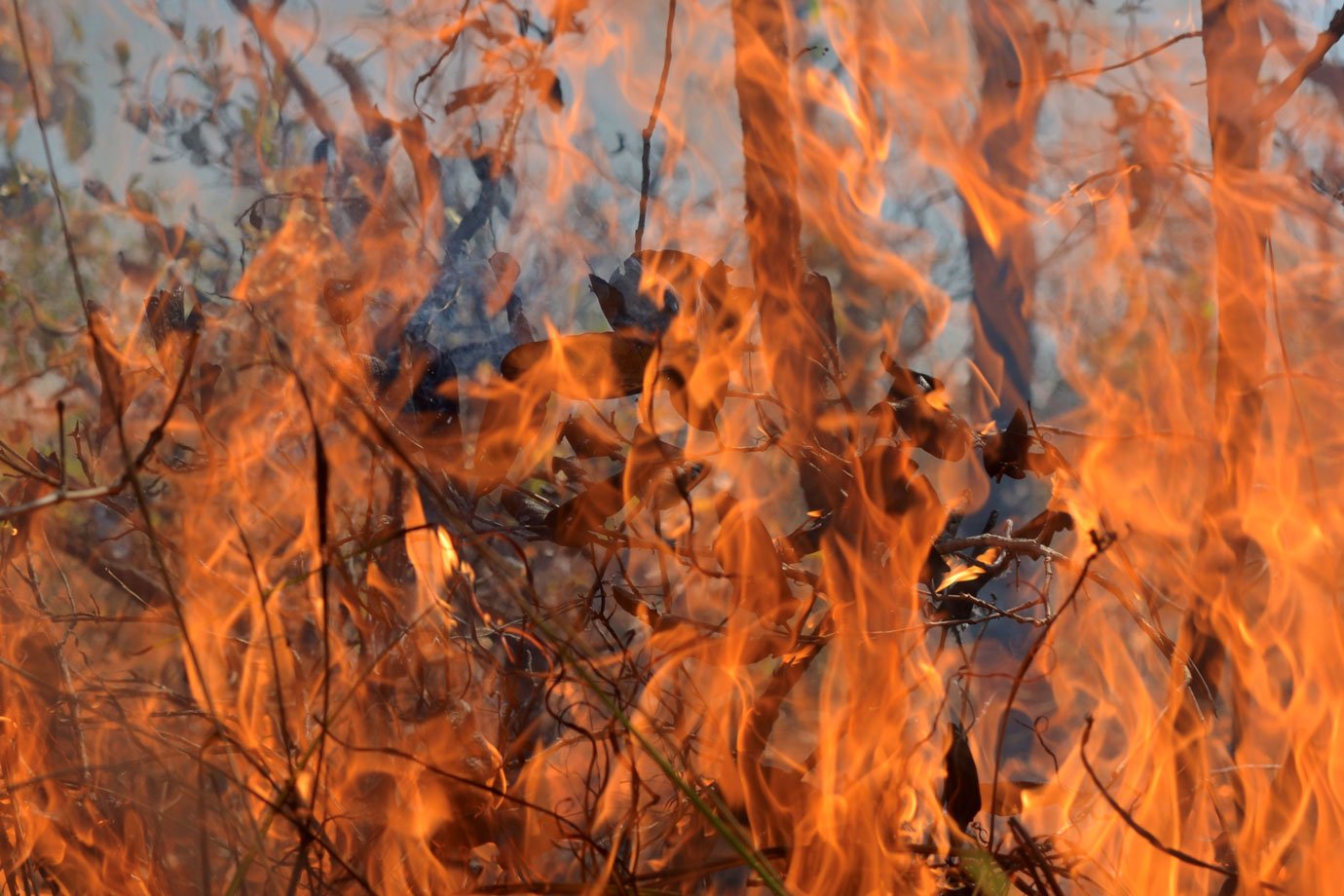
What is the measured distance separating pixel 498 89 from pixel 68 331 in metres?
0.84

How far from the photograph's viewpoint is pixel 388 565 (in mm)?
1216

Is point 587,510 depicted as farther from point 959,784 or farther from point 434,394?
point 959,784

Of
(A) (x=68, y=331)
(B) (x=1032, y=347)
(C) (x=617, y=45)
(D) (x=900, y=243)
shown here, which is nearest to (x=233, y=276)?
(A) (x=68, y=331)

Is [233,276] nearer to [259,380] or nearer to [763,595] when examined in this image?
[259,380]

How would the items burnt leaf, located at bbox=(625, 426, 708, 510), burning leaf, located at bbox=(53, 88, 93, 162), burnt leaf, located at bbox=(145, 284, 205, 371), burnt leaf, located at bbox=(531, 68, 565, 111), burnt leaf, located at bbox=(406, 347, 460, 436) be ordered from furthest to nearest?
1. burning leaf, located at bbox=(53, 88, 93, 162)
2. burnt leaf, located at bbox=(531, 68, 565, 111)
3. burnt leaf, located at bbox=(145, 284, 205, 371)
4. burnt leaf, located at bbox=(406, 347, 460, 436)
5. burnt leaf, located at bbox=(625, 426, 708, 510)

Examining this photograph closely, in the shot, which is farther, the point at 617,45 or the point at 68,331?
the point at 68,331

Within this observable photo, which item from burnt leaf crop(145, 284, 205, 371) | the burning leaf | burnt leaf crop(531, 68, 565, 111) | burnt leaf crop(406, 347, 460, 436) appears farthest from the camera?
the burning leaf

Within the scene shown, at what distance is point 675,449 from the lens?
0.91m

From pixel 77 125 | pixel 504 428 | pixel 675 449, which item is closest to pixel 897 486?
pixel 675 449

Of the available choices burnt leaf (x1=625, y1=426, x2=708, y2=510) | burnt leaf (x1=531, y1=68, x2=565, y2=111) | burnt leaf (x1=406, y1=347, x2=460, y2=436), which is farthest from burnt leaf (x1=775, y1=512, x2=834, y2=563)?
burnt leaf (x1=531, y1=68, x2=565, y2=111)

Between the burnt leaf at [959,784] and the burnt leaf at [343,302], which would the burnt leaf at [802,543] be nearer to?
the burnt leaf at [959,784]

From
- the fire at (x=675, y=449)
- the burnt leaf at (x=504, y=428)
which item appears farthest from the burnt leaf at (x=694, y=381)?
the burnt leaf at (x=504, y=428)

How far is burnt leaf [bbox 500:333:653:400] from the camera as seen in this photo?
2.85ft

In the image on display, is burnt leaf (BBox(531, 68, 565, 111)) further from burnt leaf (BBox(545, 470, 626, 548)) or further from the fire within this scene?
burnt leaf (BBox(545, 470, 626, 548))
